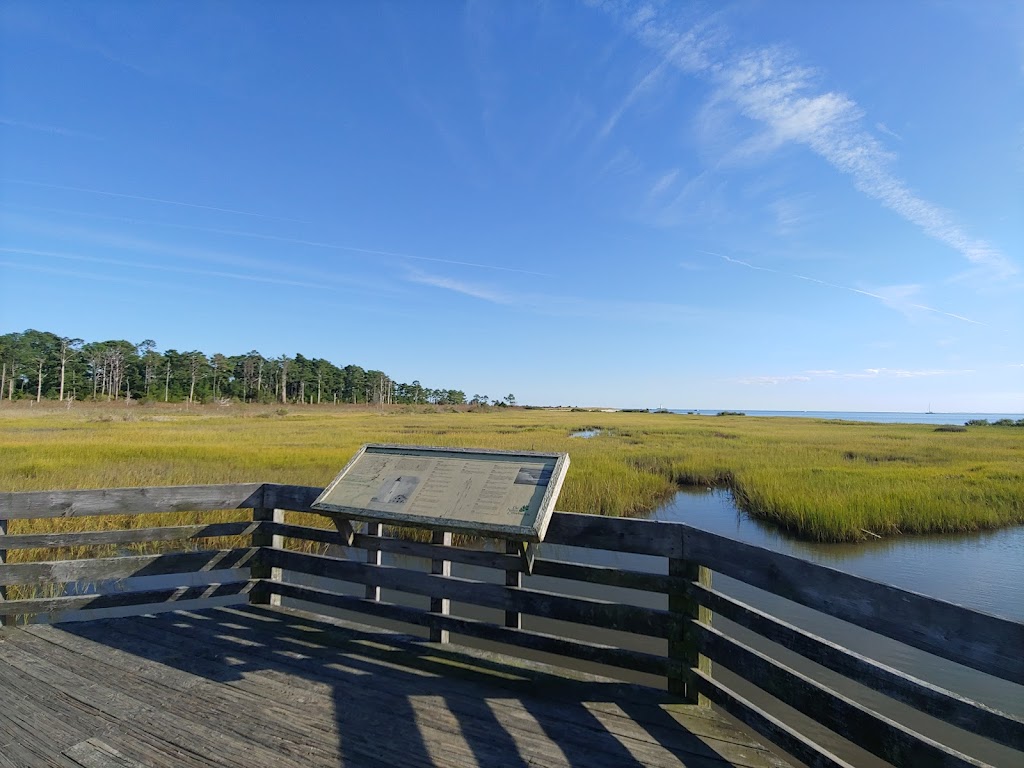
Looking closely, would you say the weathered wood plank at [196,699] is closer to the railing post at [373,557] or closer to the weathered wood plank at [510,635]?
the weathered wood plank at [510,635]

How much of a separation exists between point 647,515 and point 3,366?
10361 centimetres

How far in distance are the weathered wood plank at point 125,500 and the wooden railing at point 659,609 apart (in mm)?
13

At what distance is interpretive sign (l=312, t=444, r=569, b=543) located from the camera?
389 cm

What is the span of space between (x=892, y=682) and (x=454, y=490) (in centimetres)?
298

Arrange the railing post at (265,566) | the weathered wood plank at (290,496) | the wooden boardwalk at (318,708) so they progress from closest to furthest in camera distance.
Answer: the wooden boardwalk at (318,708), the weathered wood plank at (290,496), the railing post at (265,566)

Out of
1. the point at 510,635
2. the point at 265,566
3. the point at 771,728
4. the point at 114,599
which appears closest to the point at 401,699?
the point at 510,635

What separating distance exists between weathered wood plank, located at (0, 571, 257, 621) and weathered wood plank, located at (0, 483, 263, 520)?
2.61 ft

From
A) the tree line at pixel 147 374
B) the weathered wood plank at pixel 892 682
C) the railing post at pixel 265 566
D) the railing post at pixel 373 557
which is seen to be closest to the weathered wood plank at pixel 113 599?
the railing post at pixel 265 566

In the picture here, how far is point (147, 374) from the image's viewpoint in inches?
3784

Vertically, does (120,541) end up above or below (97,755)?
above

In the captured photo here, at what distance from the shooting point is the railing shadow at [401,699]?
3.26 metres

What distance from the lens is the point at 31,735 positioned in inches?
132

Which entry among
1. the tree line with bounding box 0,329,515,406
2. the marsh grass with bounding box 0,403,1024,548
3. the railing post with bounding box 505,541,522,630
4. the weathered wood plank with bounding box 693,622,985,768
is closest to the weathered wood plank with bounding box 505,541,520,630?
the railing post with bounding box 505,541,522,630

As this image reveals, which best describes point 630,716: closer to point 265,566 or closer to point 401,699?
point 401,699
